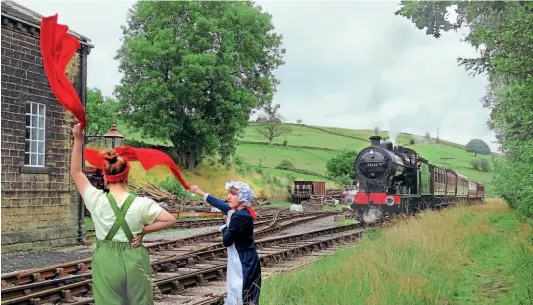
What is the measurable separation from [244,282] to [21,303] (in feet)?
13.3

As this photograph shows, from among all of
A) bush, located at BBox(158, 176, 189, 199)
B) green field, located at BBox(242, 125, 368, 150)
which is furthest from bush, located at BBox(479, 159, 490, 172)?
bush, located at BBox(158, 176, 189, 199)

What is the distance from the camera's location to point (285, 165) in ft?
185

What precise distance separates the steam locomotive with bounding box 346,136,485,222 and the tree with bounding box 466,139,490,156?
176 ft

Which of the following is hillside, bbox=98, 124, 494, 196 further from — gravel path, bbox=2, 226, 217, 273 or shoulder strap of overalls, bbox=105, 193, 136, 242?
shoulder strap of overalls, bbox=105, 193, 136, 242

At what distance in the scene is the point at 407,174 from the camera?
2038 centimetres

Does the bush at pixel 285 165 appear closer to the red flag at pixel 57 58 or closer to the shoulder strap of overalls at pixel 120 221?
the shoulder strap of overalls at pixel 120 221

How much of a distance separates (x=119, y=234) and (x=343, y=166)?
160 feet

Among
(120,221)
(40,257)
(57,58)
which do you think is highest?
(57,58)

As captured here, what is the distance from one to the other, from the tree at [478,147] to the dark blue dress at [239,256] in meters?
71.0

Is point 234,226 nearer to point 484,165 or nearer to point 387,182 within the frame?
point 387,182

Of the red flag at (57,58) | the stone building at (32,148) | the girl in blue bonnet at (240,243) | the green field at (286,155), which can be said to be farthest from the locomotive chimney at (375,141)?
the green field at (286,155)

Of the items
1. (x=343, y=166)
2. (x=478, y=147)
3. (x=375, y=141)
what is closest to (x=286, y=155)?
(x=343, y=166)

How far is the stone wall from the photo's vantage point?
44.0ft

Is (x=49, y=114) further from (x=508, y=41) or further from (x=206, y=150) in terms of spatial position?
(x=206, y=150)
